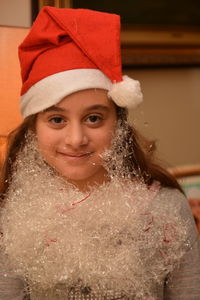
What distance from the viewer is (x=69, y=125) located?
0.78 m

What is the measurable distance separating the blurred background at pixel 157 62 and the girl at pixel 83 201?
29 centimetres

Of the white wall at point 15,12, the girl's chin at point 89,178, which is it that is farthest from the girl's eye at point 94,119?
the white wall at point 15,12

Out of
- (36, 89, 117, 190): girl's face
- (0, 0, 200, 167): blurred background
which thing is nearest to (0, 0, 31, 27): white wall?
(0, 0, 200, 167): blurred background

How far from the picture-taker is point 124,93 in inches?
30.9

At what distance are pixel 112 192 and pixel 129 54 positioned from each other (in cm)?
66

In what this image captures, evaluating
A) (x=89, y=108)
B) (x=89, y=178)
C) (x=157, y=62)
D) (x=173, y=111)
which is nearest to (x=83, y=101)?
(x=89, y=108)

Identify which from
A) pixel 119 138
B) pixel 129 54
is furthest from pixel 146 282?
pixel 129 54

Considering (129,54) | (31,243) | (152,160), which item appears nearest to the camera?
(31,243)

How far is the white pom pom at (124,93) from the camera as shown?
78cm

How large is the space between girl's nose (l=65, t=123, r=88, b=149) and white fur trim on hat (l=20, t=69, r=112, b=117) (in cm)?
6

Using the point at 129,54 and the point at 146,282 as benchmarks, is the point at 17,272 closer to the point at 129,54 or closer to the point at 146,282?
the point at 146,282

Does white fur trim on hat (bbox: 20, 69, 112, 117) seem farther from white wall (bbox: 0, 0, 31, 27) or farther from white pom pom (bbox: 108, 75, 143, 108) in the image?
white wall (bbox: 0, 0, 31, 27)

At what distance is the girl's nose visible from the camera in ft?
2.49

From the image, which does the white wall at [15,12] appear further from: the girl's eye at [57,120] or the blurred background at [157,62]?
the girl's eye at [57,120]
